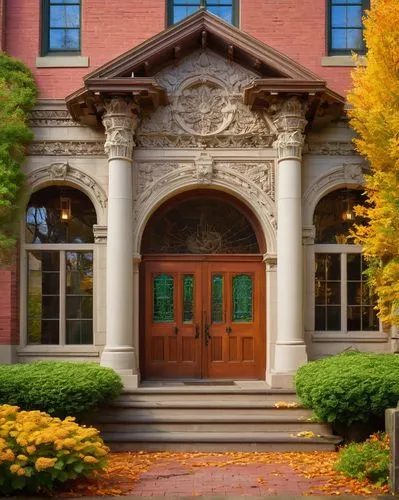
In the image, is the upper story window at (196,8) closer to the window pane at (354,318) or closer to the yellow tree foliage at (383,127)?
the yellow tree foliage at (383,127)

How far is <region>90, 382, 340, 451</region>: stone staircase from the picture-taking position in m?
11.0

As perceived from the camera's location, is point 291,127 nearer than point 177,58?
Yes

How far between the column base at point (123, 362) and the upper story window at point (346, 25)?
275 inches

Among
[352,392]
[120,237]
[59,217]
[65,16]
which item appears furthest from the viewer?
[65,16]

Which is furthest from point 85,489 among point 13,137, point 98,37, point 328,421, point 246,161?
point 98,37

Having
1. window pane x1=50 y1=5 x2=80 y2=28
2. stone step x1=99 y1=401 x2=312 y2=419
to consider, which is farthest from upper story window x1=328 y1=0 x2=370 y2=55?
stone step x1=99 y1=401 x2=312 y2=419

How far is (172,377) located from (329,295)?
133 inches

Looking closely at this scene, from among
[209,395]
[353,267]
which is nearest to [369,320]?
[353,267]

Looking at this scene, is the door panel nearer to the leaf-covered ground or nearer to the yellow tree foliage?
the leaf-covered ground

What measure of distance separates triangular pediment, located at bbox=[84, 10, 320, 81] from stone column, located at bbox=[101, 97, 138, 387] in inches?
23.1

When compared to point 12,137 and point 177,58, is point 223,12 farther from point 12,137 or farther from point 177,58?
point 12,137

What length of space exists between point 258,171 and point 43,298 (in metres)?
4.70

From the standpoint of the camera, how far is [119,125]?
42.6 ft

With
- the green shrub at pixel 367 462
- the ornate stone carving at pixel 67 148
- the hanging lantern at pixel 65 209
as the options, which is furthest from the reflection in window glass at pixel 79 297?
the green shrub at pixel 367 462
